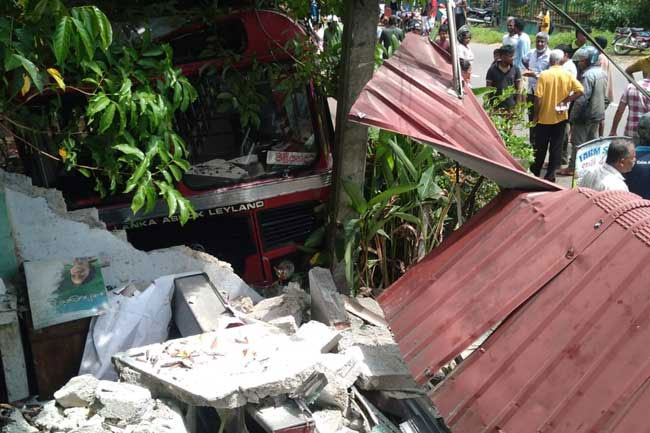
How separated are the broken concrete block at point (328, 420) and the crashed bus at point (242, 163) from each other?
1633mm

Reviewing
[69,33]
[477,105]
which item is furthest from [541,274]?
[69,33]

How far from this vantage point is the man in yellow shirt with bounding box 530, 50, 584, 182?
8.68m

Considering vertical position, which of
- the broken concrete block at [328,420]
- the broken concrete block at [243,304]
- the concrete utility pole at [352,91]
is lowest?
the broken concrete block at [328,420]

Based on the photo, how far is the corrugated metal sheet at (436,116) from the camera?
12.7ft

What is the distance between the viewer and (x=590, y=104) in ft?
28.9

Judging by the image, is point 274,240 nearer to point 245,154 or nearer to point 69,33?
point 245,154

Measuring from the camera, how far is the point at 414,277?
3879 mm

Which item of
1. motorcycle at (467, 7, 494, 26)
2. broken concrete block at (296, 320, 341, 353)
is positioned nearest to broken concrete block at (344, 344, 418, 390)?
broken concrete block at (296, 320, 341, 353)

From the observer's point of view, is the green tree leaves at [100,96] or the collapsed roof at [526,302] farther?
the green tree leaves at [100,96]

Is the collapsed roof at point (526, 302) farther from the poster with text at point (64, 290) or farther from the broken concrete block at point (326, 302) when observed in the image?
the poster with text at point (64, 290)

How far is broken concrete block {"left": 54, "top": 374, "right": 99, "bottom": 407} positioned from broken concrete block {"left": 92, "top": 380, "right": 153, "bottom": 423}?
0.09 m

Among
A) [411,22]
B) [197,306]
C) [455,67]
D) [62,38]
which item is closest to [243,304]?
[197,306]

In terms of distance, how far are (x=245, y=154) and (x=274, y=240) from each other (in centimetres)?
71

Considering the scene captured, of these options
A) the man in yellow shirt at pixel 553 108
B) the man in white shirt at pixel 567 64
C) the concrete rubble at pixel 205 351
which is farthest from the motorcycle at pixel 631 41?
the concrete rubble at pixel 205 351
